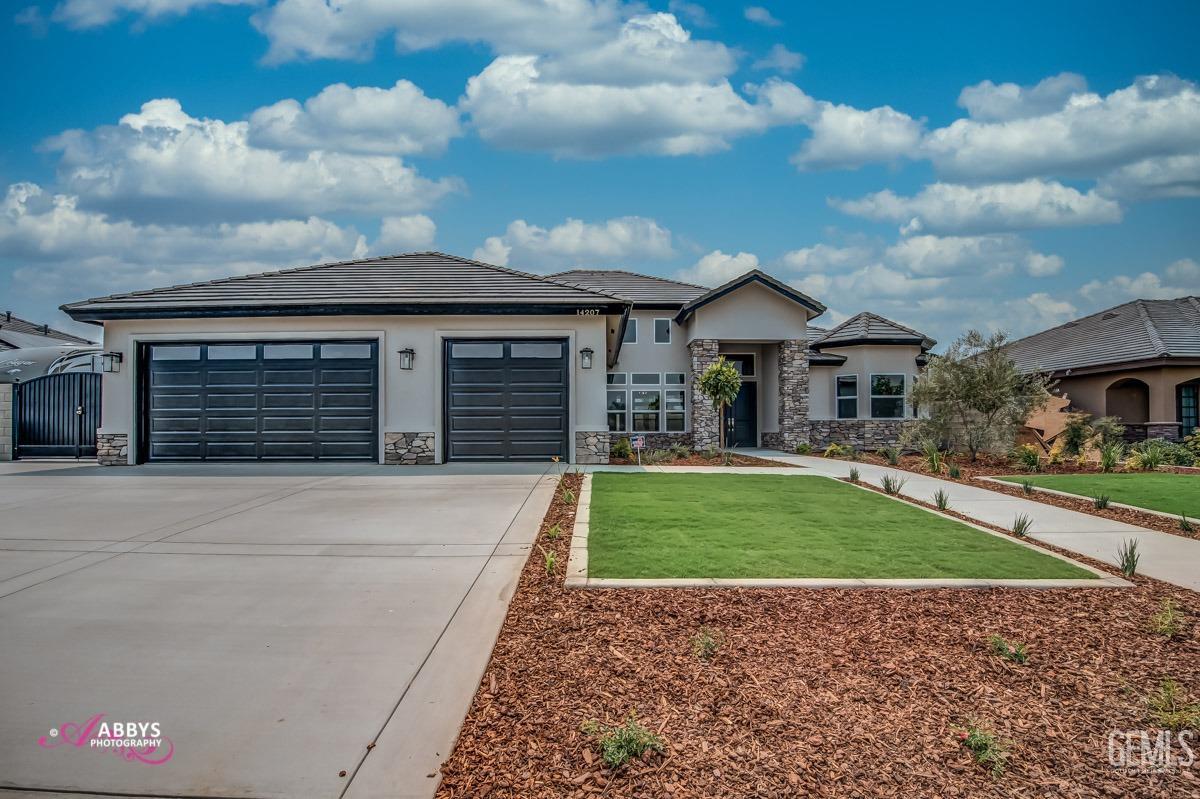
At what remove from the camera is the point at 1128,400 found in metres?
21.8

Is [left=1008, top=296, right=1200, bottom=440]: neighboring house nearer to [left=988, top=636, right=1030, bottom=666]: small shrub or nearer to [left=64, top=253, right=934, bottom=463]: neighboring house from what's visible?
[left=64, top=253, right=934, bottom=463]: neighboring house

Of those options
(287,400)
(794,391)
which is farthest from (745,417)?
(287,400)

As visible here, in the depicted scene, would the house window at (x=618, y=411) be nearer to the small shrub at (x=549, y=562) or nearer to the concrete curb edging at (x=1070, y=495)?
the concrete curb edging at (x=1070, y=495)

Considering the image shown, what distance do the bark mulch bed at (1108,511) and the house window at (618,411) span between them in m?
11.2

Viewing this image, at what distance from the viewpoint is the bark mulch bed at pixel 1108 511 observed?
305 inches

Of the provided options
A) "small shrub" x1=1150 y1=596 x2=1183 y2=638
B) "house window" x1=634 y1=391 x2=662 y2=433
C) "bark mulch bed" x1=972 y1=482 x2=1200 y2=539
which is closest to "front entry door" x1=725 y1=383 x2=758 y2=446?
"house window" x1=634 y1=391 x2=662 y2=433

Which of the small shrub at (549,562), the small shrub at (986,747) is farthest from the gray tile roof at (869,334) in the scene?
the small shrub at (986,747)

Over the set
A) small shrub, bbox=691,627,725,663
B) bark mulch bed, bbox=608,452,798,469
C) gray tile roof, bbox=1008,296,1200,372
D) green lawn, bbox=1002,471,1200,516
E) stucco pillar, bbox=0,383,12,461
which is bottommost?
small shrub, bbox=691,627,725,663

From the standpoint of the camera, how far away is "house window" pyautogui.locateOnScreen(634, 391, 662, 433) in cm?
2061

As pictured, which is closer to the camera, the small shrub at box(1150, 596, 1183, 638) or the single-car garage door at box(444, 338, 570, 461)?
the small shrub at box(1150, 596, 1183, 638)

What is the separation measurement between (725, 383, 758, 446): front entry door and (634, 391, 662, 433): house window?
2648 millimetres

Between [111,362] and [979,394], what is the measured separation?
20.1 meters

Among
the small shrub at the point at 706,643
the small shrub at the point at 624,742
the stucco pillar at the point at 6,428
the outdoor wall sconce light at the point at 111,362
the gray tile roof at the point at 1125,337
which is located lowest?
the small shrub at the point at 624,742

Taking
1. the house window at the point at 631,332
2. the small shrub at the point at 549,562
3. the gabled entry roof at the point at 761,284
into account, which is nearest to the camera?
the small shrub at the point at 549,562
